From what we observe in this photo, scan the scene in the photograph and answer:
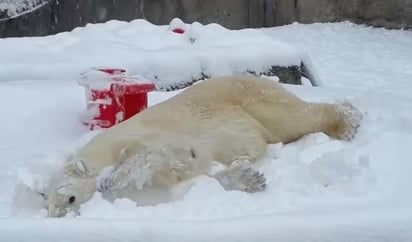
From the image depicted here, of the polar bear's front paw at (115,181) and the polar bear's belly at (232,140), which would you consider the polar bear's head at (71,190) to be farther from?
the polar bear's belly at (232,140)

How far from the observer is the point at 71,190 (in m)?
2.03

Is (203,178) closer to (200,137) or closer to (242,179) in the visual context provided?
(242,179)

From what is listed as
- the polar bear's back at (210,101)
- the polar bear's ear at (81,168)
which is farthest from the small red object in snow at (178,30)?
the polar bear's ear at (81,168)

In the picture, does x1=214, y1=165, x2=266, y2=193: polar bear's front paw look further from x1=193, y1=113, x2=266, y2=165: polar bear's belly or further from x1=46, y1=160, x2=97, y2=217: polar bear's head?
x1=46, y1=160, x2=97, y2=217: polar bear's head

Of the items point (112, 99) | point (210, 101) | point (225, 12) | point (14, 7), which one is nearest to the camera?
point (210, 101)

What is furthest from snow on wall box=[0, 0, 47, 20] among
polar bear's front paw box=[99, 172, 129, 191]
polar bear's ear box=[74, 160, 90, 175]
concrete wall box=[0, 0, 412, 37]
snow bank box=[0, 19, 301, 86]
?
polar bear's front paw box=[99, 172, 129, 191]

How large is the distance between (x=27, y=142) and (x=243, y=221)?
1185 mm

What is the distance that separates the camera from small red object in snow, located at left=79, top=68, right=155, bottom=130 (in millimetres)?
2795

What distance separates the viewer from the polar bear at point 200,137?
2.04 meters

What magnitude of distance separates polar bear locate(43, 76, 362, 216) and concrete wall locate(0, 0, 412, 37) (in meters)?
4.88

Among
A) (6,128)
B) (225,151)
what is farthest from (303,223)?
(6,128)

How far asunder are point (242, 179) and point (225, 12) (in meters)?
6.45

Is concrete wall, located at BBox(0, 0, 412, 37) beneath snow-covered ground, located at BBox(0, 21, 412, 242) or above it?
beneath

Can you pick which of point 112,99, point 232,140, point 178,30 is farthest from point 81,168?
point 178,30
